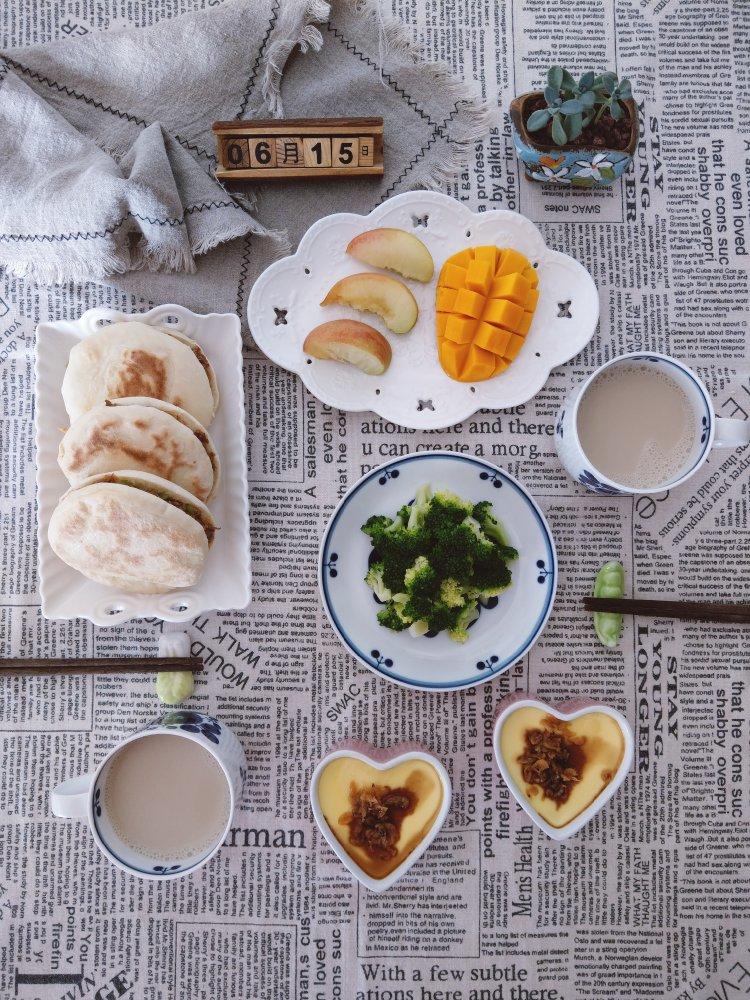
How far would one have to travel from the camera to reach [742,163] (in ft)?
4.46

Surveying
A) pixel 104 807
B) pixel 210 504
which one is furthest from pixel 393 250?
pixel 104 807

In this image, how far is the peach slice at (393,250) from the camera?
1.27m

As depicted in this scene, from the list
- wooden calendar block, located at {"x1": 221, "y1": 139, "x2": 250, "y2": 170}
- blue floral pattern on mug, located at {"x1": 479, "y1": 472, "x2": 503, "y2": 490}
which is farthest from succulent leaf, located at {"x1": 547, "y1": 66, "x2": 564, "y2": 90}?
blue floral pattern on mug, located at {"x1": 479, "y1": 472, "x2": 503, "y2": 490}

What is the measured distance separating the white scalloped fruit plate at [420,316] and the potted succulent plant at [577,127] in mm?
110

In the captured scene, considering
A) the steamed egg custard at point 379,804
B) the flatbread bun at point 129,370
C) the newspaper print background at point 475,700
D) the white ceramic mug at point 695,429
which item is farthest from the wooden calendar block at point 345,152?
the steamed egg custard at point 379,804

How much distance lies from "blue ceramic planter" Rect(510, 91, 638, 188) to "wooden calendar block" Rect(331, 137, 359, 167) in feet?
0.92

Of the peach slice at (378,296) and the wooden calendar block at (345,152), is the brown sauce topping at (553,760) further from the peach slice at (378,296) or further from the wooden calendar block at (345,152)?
the wooden calendar block at (345,152)

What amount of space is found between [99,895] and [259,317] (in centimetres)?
108

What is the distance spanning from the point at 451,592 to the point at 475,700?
26cm

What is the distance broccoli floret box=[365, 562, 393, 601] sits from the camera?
4.02 ft

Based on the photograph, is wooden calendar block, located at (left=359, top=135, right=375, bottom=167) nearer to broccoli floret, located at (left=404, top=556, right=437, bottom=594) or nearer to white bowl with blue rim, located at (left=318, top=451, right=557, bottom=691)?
white bowl with blue rim, located at (left=318, top=451, right=557, bottom=691)

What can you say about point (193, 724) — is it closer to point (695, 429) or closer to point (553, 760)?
point (553, 760)

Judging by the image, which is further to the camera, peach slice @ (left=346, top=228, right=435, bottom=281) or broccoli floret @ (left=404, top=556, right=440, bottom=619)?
peach slice @ (left=346, top=228, right=435, bottom=281)

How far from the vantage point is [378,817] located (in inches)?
46.2
